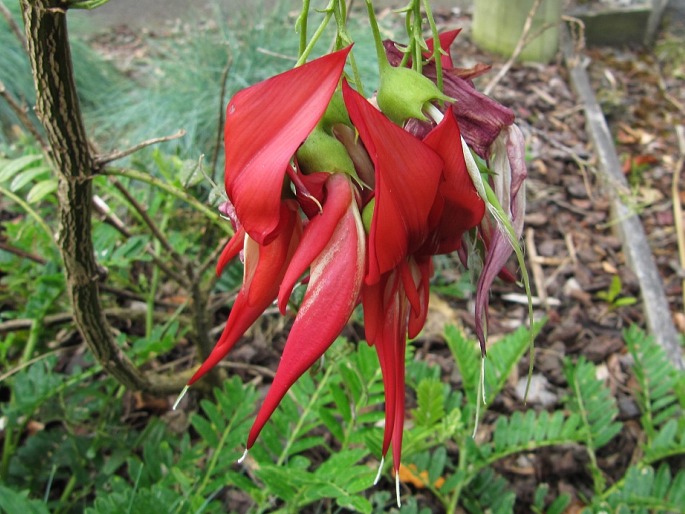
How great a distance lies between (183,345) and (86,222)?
785 millimetres

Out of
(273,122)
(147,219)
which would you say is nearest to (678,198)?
(147,219)

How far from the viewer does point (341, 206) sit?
0.45m

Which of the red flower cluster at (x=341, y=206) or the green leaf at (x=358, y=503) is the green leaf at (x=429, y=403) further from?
the red flower cluster at (x=341, y=206)

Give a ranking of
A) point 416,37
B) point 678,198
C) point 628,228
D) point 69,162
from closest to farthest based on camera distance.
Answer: point 416,37 < point 69,162 < point 628,228 < point 678,198

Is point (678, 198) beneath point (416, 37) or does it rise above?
beneath

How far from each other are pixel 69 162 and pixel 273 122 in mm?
390

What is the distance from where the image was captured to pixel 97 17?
11.9 feet

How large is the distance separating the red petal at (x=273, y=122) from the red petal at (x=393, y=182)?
0.7 inches

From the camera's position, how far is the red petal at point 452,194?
0.43 metres

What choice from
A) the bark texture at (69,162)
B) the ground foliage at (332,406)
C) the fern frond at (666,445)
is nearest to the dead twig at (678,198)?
the ground foliage at (332,406)

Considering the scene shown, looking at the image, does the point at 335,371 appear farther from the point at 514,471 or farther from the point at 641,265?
the point at 641,265

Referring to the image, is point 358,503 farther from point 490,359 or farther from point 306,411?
point 490,359

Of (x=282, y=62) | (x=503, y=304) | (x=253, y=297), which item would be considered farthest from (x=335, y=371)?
(x=282, y=62)

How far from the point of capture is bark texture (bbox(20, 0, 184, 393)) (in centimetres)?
59
